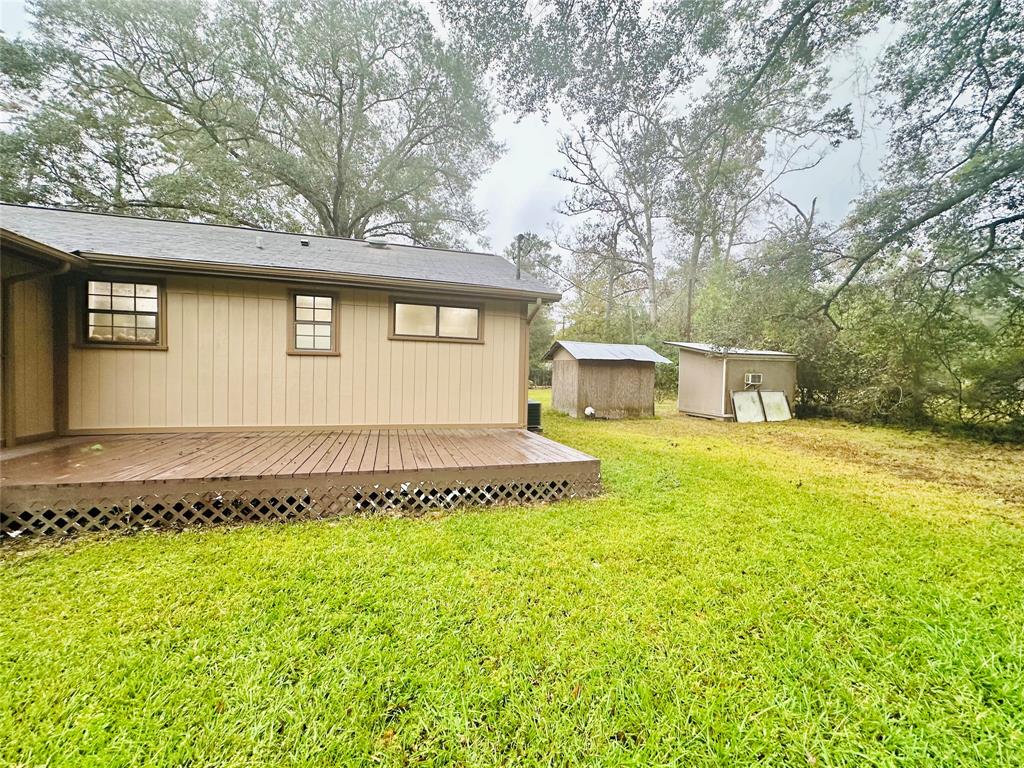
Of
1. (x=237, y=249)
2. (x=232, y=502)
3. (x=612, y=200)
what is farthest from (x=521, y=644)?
(x=612, y=200)

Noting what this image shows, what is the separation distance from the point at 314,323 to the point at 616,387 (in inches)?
293

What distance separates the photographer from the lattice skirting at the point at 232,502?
2.92 meters

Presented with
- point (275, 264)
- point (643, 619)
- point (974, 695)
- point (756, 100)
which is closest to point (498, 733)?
point (643, 619)

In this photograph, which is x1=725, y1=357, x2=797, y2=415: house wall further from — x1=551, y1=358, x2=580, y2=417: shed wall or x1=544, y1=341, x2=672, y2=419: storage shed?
x1=551, y1=358, x2=580, y2=417: shed wall

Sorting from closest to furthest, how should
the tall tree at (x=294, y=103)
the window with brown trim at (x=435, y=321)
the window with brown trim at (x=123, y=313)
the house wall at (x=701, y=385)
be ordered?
the window with brown trim at (x=123, y=313) → the window with brown trim at (x=435, y=321) → the house wall at (x=701, y=385) → the tall tree at (x=294, y=103)

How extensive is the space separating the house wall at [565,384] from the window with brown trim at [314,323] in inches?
249

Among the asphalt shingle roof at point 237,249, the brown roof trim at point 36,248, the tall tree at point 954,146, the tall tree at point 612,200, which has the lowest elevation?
the brown roof trim at point 36,248

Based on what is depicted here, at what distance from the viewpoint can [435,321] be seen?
18.4 ft

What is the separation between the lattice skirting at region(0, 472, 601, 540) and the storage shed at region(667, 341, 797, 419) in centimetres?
823

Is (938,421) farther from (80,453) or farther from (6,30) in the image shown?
(6,30)

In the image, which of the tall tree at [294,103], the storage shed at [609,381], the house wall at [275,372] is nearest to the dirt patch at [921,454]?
the storage shed at [609,381]

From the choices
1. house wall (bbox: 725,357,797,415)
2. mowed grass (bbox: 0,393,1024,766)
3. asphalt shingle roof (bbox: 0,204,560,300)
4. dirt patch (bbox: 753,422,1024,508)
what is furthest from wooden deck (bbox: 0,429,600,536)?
house wall (bbox: 725,357,797,415)

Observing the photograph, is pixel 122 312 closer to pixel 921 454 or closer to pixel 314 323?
pixel 314 323

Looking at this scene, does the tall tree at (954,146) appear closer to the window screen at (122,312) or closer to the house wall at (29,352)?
the window screen at (122,312)
